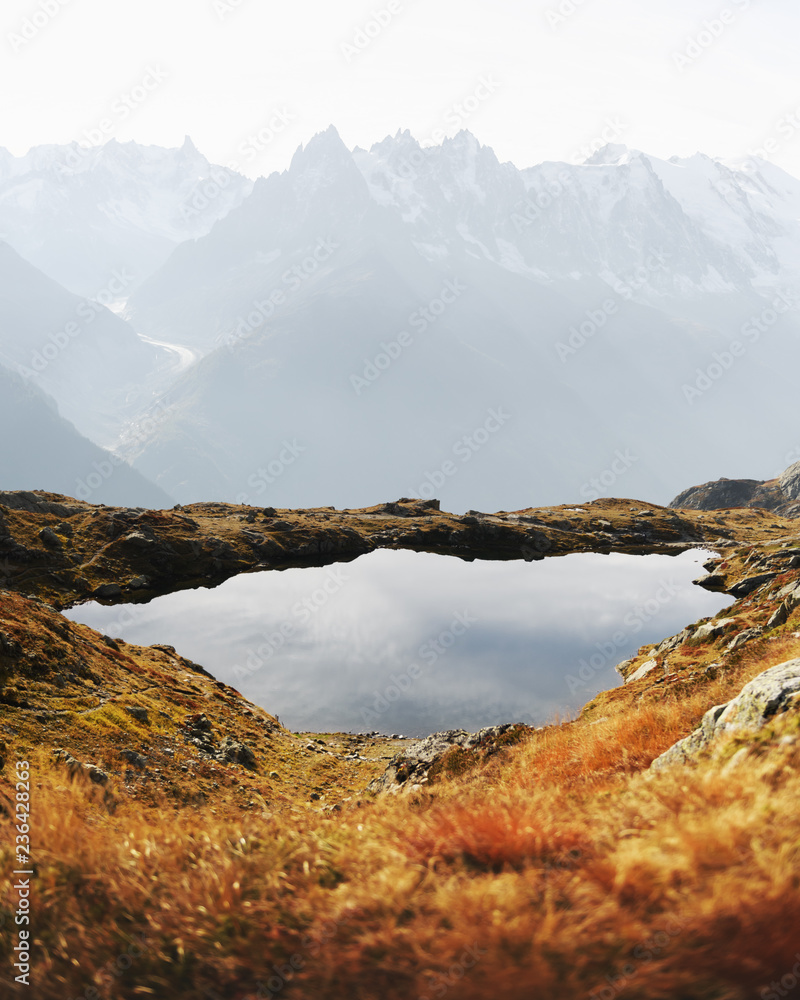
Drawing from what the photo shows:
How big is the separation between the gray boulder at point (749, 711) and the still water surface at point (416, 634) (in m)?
24.9

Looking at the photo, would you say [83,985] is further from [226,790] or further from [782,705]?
[226,790]

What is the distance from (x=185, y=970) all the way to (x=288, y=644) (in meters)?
51.1

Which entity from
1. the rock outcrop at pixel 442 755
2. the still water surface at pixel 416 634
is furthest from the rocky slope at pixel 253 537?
the rock outcrop at pixel 442 755

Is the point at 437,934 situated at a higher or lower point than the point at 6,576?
lower

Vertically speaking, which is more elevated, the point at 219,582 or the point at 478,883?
the point at 219,582

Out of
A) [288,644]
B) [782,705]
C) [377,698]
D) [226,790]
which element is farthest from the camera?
[288,644]

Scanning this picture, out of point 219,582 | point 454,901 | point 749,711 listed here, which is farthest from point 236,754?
point 219,582

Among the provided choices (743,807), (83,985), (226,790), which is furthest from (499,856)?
(226,790)

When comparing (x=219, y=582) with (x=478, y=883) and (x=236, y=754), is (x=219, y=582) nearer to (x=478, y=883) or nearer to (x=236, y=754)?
(x=236, y=754)

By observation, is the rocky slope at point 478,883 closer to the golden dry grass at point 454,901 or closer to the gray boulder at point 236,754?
the golden dry grass at point 454,901

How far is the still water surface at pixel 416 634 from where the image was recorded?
41281mm

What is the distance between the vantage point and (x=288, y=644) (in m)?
53.8

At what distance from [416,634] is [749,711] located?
49.6 meters

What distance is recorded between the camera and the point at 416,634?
56.7 m
